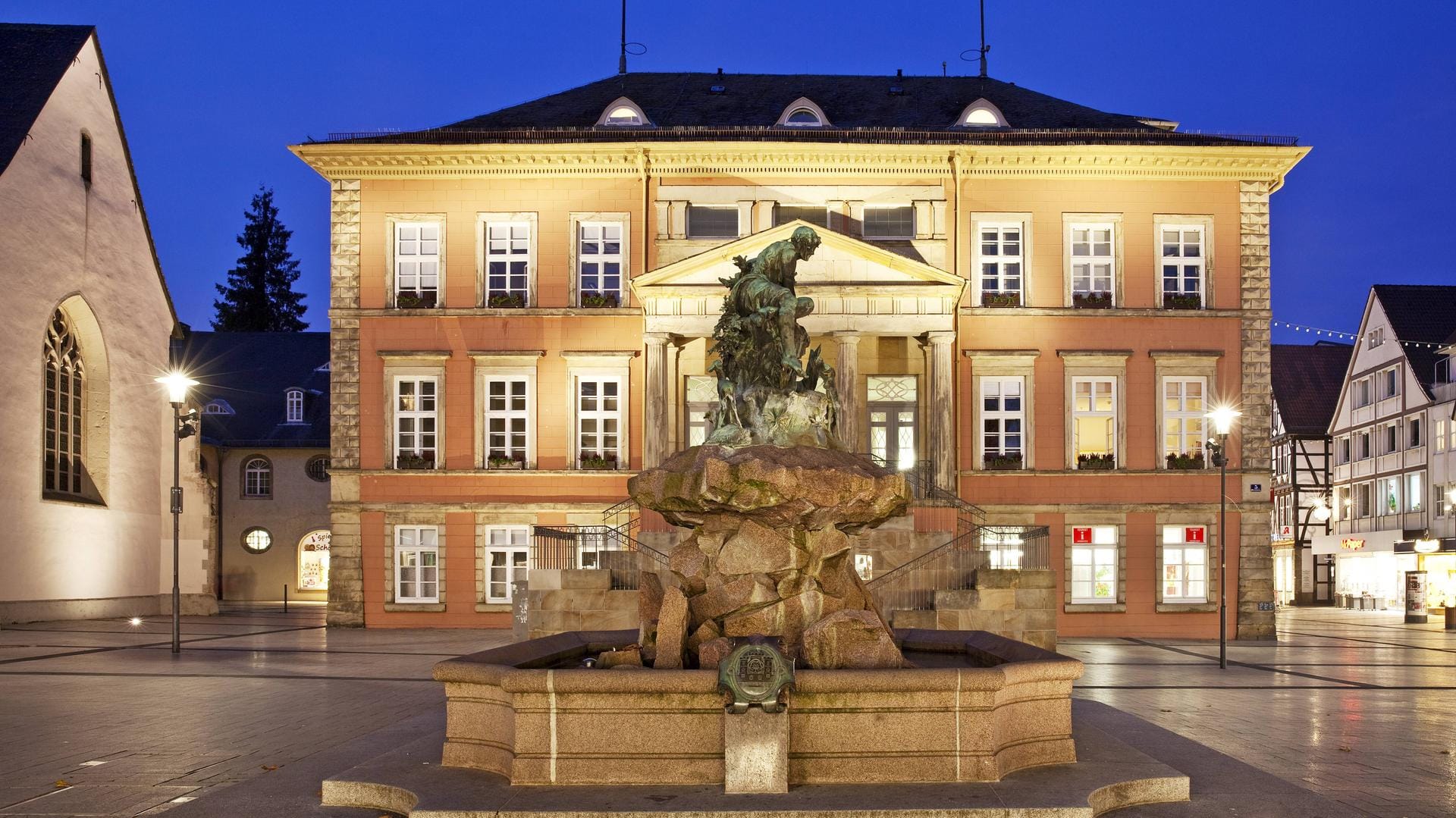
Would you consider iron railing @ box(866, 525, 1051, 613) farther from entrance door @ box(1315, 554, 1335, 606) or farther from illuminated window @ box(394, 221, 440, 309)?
entrance door @ box(1315, 554, 1335, 606)

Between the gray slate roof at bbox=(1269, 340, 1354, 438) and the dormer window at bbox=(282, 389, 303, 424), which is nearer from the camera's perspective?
the dormer window at bbox=(282, 389, 303, 424)

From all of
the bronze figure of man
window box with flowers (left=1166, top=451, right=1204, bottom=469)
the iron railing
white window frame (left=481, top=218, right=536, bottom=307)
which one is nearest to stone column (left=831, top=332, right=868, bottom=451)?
the iron railing

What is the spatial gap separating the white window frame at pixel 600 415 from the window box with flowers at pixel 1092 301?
11.5 meters

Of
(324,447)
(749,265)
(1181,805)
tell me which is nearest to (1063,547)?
(749,265)

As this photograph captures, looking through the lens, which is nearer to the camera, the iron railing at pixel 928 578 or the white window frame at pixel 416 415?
the iron railing at pixel 928 578

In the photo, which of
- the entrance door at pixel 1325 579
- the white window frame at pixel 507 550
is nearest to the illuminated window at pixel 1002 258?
the white window frame at pixel 507 550

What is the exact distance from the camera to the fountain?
30.9ft

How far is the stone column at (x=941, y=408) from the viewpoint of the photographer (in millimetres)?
30828

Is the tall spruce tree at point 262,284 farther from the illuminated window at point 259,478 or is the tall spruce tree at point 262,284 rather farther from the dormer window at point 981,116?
the dormer window at point 981,116

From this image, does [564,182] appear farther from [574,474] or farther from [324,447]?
[324,447]

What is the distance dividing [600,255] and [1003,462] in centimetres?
1140

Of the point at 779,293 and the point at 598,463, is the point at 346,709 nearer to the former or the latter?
the point at 779,293

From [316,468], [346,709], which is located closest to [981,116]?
[346,709]

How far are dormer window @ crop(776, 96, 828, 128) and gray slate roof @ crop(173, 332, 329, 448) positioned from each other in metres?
24.0
